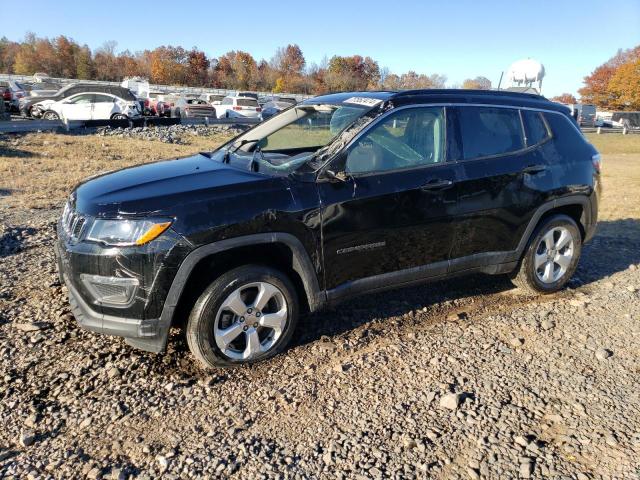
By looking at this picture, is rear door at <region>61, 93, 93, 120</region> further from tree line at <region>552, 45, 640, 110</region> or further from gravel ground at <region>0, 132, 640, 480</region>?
tree line at <region>552, 45, 640, 110</region>

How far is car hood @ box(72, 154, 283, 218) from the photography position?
3.18 m

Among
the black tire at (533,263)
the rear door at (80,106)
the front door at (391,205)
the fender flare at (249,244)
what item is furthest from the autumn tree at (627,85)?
the fender flare at (249,244)

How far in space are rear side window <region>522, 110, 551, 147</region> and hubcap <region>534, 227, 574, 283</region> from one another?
857mm

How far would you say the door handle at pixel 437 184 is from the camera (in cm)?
395

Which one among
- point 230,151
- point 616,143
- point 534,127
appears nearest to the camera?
point 230,151

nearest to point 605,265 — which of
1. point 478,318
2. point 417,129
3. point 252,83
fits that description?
point 478,318

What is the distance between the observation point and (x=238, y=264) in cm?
349

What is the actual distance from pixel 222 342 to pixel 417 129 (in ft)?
7.30

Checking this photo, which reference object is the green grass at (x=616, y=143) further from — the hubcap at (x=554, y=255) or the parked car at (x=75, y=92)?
the parked car at (x=75, y=92)

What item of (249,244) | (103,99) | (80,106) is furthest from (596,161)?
(80,106)

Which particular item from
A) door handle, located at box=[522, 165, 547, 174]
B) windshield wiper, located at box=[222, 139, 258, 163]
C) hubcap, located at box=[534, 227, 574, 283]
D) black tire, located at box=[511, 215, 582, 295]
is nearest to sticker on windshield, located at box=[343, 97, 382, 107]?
windshield wiper, located at box=[222, 139, 258, 163]

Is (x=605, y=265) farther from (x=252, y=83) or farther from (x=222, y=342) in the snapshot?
(x=252, y=83)

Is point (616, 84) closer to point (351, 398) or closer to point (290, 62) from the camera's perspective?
point (290, 62)

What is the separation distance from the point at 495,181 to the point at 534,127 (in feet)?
2.78
